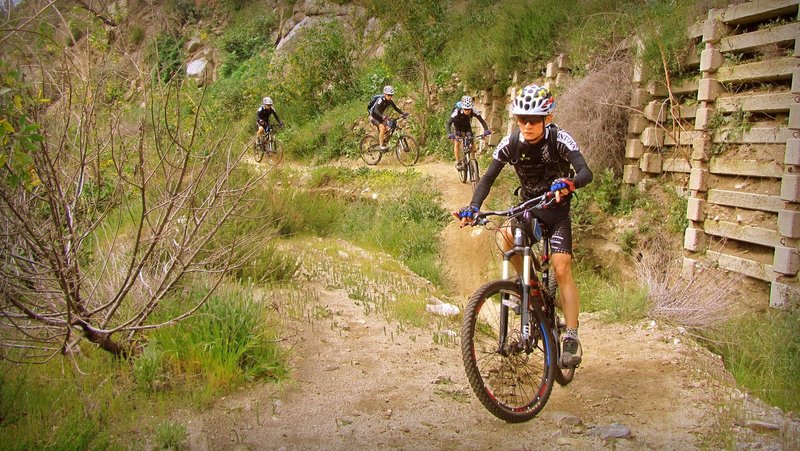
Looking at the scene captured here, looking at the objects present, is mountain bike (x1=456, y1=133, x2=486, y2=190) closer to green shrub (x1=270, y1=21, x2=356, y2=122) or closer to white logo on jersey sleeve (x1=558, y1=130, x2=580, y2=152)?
→ white logo on jersey sleeve (x1=558, y1=130, x2=580, y2=152)

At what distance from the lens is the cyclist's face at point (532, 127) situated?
4.55 m

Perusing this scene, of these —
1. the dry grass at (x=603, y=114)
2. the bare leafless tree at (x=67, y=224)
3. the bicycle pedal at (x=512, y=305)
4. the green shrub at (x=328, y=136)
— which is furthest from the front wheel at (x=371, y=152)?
the bicycle pedal at (x=512, y=305)

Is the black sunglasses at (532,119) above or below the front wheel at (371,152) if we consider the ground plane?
below

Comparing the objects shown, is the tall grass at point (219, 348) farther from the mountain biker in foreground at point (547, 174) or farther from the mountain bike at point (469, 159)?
the mountain bike at point (469, 159)

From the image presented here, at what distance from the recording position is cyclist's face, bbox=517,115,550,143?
455 cm

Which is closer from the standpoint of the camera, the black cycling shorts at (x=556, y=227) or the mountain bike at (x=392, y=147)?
the black cycling shorts at (x=556, y=227)

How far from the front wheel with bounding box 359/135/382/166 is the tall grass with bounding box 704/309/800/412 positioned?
12082mm

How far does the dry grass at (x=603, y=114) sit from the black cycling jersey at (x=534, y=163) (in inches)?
242

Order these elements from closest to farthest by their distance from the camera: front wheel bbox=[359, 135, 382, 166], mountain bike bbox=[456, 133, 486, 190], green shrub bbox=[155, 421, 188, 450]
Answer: green shrub bbox=[155, 421, 188, 450]
mountain bike bbox=[456, 133, 486, 190]
front wheel bbox=[359, 135, 382, 166]

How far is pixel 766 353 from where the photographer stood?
584 centimetres

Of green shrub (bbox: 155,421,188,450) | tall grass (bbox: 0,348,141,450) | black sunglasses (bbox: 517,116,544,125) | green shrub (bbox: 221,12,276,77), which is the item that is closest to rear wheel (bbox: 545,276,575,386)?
black sunglasses (bbox: 517,116,544,125)

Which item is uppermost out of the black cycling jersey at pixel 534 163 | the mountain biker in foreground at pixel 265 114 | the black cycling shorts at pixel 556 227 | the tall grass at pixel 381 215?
the mountain biker in foreground at pixel 265 114

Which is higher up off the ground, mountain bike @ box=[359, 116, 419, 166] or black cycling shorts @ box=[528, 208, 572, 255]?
mountain bike @ box=[359, 116, 419, 166]

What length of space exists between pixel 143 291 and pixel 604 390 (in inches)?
137
